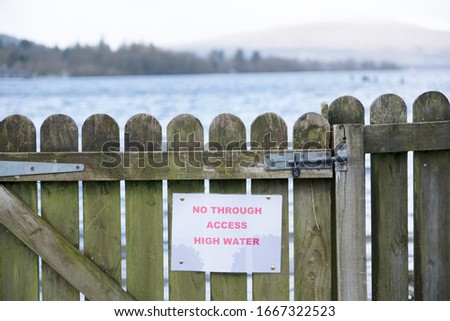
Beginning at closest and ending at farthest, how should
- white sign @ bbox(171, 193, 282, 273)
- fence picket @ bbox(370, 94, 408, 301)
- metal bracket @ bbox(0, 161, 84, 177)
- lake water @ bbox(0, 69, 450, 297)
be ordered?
metal bracket @ bbox(0, 161, 84, 177) < white sign @ bbox(171, 193, 282, 273) < fence picket @ bbox(370, 94, 408, 301) < lake water @ bbox(0, 69, 450, 297)

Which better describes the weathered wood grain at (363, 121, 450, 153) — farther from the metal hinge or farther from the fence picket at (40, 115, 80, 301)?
the fence picket at (40, 115, 80, 301)

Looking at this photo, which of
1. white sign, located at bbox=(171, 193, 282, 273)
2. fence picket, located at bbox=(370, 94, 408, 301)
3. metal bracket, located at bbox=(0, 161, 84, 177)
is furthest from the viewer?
fence picket, located at bbox=(370, 94, 408, 301)

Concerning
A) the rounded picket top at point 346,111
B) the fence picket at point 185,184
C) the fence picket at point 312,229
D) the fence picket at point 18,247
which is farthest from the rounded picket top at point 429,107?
the fence picket at point 18,247

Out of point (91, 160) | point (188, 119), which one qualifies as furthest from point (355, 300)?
point (91, 160)

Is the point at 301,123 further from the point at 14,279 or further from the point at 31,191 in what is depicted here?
the point at 14,279

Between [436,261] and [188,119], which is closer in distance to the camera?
[188,119]

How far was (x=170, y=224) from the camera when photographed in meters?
4.37

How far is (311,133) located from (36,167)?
152 centimetres

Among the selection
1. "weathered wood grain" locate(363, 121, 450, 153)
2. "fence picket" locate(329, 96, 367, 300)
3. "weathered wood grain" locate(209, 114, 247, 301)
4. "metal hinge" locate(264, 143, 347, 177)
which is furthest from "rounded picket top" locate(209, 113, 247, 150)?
"weathered wood grain" locate(363, 121, 450, 153)

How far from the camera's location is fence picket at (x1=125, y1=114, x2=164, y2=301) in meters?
4.25

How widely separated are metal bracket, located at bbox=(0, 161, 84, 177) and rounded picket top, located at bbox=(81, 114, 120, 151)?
0.15 metres

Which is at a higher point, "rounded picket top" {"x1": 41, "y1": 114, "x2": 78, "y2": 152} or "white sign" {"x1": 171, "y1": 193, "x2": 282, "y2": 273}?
"rounded picket top" {"x1": 41, "y1": 114, "x2": 78, "y2": 152}

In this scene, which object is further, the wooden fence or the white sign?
the white sign

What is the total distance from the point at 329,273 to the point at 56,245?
1.53 m
